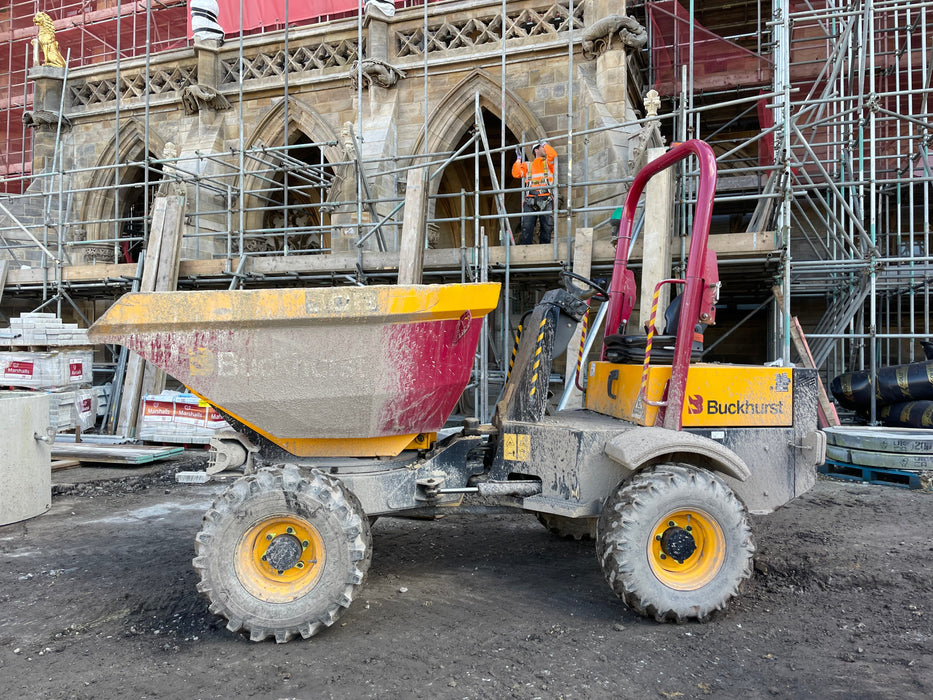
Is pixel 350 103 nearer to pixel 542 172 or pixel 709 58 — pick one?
pixel 542 172

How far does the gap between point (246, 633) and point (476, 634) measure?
3.83ft

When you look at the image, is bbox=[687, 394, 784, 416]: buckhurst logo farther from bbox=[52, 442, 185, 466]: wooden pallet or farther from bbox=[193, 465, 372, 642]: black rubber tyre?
bbox=[52, 442, 185, 466]: wooden pallet

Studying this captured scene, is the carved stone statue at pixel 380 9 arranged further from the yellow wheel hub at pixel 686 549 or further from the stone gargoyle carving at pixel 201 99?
the yellow wheel hub at pixel 686 549

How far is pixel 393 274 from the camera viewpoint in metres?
8.45

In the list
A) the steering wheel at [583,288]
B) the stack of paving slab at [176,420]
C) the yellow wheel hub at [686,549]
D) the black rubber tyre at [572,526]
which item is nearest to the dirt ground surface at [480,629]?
the black rubber tyre at [572,526]

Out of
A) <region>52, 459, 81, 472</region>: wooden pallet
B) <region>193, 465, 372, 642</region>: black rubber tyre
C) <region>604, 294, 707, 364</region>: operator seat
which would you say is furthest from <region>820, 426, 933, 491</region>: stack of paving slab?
<region>52, 459, 81, 472</region>: wooden pallet

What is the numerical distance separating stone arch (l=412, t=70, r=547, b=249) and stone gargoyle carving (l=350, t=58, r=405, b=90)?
88 cm

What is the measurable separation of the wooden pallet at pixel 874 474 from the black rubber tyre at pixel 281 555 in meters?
5.83

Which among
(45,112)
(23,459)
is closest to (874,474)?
(23,459)

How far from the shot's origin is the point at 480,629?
3227 mm

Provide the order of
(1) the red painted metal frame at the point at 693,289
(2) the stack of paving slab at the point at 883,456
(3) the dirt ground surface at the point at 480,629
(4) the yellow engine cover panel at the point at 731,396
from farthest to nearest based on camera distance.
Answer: (2) the stack of paving slab at the point at 883,456 → (4) the yellow engine cover panel at the point at 731,396 → (1) the red painted metal frame at the point at 693,289 → (3) the dirt ground surface at the point at 480,629

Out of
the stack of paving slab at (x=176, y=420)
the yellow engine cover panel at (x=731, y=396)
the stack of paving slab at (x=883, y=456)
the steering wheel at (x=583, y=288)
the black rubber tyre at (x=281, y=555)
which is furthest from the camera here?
the stack of paving slab at (x=176, y=420)

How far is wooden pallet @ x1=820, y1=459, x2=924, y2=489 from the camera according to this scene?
20.6ft

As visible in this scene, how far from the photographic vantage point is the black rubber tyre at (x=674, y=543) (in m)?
3.18
